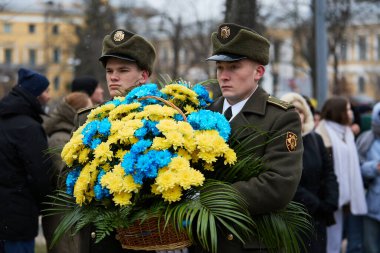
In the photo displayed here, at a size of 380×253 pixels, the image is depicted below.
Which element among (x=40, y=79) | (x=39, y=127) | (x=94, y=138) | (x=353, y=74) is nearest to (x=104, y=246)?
(x=94, y=138)

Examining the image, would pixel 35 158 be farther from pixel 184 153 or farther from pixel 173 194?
pixel 173 194

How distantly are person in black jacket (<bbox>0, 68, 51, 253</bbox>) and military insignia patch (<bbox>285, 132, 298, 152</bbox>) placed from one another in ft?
8.58

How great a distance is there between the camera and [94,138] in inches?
173

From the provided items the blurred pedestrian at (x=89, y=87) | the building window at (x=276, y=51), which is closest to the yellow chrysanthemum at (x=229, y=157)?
the blurred pedestrian at (x=89, y=87)

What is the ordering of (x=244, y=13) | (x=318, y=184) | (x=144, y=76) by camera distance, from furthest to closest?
(x=244, y=13) < (x=318, y=184) < (x=144, y=76)

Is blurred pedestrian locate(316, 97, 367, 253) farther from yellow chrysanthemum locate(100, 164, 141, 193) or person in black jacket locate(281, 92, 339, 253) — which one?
yellow chrysanthemum locate(100, 164, 141, 193)

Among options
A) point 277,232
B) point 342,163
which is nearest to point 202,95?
point 277,232

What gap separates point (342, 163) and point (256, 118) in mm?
4143

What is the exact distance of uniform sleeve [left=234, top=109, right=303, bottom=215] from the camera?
167 inches

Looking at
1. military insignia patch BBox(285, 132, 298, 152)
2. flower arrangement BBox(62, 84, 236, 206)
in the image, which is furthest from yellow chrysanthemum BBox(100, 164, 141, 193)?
military insignia patch BBox(285, 132, 298, 152)

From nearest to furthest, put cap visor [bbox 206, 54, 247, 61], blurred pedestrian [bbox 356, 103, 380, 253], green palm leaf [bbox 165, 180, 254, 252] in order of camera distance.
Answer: green palm leaf [bbox 165, 180, 254, 252] → cap visor [bbox 206, 54, 247, 61] → blurred pedestrian [bbox 356, 103, 380, 253]

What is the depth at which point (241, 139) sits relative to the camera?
4426 mm

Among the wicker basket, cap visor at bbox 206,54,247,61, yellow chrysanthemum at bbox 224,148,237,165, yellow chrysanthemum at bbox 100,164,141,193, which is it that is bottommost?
the wicker basket

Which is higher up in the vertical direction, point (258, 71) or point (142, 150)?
point (258, 71)
